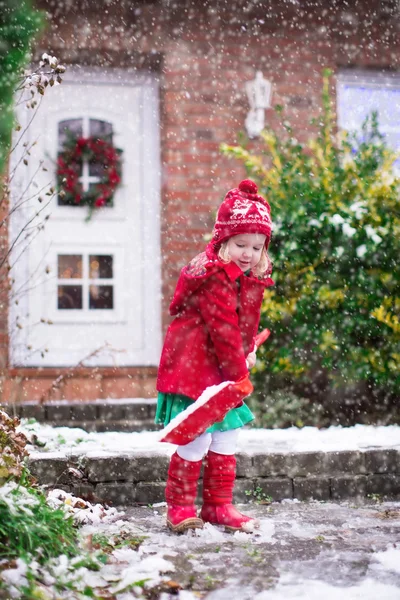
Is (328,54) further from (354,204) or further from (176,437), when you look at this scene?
(176,437)

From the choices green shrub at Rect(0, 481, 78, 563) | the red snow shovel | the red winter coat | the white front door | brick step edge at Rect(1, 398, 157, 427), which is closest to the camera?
green shrub at Rect(0, 481, 78, 563)

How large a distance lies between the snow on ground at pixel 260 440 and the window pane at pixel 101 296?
170 centimetres

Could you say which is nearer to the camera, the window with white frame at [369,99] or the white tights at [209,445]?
the white tights at [209,445]

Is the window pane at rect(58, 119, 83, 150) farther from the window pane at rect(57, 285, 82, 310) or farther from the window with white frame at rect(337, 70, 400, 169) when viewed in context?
the window with white frame at rect(337, 70, 400, 169)

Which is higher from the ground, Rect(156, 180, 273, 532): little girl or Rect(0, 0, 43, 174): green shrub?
Rect(0, 0, 43, 174): green shrub

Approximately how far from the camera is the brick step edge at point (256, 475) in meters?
3.21

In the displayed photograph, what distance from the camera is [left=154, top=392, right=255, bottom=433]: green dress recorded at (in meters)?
2.79

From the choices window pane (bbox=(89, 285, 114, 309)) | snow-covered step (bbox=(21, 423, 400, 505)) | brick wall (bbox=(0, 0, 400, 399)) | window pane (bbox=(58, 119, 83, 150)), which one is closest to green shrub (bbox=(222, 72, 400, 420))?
snow-covered step (bbox=(21, 423, 400, 505))

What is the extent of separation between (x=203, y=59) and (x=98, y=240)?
1.89m

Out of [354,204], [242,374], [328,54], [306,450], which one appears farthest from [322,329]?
[328,54]

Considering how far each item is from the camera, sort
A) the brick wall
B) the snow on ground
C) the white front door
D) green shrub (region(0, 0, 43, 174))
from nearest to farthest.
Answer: green shrub (region(0, 0, 43, 174)) → the snow on ground → the white front door → the brick wall

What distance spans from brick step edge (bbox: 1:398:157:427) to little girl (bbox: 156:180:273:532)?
2.07m

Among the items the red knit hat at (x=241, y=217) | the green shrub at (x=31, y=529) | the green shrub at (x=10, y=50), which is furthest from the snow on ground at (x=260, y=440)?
the green shrub at (x=10, y=50)

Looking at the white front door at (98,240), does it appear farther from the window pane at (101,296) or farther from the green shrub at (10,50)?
the green shrub at (10,50)
